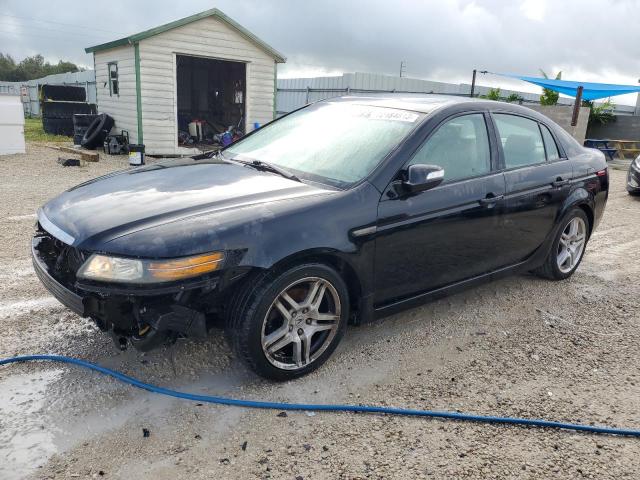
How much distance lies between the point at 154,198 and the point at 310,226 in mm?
912

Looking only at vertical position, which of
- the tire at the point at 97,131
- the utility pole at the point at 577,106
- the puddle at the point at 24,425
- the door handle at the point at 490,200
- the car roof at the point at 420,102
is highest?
the utility pole at the point at 577,106

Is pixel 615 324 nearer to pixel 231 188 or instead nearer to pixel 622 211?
pixel 231 188

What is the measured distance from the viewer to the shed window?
547 inches

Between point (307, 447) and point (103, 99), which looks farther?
point (103, 99)

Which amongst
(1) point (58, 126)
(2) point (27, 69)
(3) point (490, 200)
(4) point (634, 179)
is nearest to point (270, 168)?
(3) point (490, 200)

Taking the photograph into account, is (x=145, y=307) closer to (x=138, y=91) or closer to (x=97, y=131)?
(x=138, y=91)

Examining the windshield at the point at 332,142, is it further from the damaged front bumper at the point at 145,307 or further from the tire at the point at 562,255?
the tire at the point at 562,255

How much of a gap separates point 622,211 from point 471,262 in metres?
6.28

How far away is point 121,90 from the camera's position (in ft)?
44.8

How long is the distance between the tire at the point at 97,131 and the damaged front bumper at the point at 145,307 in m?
12.2

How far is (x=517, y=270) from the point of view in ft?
13.9

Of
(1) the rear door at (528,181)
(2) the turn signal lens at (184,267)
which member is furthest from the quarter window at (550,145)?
(2) the turn signal lens at (184,267)

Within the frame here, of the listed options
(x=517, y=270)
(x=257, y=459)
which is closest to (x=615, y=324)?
(x=517, y=270)

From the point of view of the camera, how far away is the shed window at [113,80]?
13906 millimetres
